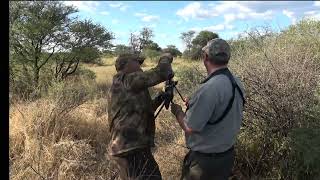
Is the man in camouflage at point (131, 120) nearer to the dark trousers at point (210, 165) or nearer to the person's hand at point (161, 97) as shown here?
the person's hand at point (161, 97)

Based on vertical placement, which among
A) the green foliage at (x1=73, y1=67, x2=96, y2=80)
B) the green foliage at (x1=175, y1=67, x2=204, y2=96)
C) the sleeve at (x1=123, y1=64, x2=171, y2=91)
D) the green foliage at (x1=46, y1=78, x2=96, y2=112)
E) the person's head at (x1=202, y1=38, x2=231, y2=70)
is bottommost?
the green foliage at (x1=73, y1=67, x2=96, y2=80)

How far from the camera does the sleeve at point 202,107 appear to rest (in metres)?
4.65

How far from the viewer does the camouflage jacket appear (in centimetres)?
558

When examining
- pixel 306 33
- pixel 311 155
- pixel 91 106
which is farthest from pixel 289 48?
pixel 91 106

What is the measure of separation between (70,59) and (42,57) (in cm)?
164

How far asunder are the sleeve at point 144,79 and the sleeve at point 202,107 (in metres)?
0.73

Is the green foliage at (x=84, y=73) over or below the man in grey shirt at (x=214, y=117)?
below

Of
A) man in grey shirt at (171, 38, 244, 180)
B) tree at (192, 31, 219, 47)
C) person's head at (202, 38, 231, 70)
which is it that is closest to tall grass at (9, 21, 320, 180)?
man in grey shirt at (171, 38, 244, 180)

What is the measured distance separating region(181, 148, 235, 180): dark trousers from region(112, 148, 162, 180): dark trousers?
805 mm

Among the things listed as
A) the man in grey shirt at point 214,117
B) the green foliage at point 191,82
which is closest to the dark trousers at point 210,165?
the man in grey shirt at point 214,117

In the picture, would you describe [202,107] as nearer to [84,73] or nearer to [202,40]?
[202,40]

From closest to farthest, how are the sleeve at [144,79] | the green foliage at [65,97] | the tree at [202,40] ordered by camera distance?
the sleeve at [144,79], the green foliage at [65,97], the tree at [202,40]

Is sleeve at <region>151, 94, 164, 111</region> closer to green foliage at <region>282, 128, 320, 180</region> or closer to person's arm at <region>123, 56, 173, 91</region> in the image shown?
person's arm at <region>123, 56, 173, 91</region>
